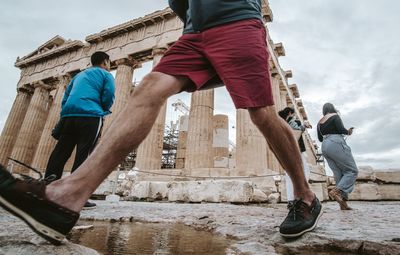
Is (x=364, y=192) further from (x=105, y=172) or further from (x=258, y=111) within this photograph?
(x=105, y=172)

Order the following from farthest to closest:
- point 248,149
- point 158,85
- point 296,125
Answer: point 248,149, point 296,125, point 158,85

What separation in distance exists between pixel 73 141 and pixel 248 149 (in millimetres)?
8598

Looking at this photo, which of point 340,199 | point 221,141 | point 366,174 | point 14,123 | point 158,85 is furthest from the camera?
point 14,123

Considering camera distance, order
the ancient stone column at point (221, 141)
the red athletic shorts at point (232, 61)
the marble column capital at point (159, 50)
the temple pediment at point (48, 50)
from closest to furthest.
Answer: the red athletic shorts at point (232, 61) → the marble column capital at point (159, 50) → the ancient stone column at point (221, 141) → the temple pediment at point (48, 50)

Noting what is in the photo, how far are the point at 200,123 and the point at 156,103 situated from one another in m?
10.3

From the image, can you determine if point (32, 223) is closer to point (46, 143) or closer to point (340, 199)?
point (340, 199)

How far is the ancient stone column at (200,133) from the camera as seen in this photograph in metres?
10.9

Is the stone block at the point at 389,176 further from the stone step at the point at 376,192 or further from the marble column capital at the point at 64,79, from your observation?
the marble column capital at the point at 64,79

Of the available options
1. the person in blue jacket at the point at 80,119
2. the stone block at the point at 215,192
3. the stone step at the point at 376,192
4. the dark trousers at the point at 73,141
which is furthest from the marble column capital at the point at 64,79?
the stone step at the point at 376,192

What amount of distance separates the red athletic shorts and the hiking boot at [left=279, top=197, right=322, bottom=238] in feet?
2.30

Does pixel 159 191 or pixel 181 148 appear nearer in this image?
pixel 159 191

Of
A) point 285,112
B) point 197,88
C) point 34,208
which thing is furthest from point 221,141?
point 34,208

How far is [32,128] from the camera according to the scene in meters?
17.1

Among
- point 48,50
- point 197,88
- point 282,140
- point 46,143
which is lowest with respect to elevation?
point 282,140
